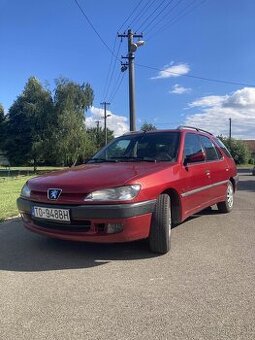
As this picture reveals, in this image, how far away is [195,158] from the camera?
266 inches

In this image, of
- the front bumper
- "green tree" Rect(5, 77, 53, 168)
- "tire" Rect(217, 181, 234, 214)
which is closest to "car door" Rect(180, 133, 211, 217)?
the front bumper

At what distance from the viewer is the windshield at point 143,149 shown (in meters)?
6.42

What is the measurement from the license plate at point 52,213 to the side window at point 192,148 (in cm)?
217

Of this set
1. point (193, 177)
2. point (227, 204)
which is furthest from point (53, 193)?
point (227, 204)

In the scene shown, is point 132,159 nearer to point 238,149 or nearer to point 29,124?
point 29,124

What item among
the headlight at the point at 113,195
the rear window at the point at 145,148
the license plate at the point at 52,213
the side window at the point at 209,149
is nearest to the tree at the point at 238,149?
the side window at the point at 209,149

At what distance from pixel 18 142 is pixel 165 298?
4751cm

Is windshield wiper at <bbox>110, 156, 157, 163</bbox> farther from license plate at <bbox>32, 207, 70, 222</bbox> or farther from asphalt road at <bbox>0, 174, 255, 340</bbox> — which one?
license plate at <bbox>32, 207, 70, 222</bbox>

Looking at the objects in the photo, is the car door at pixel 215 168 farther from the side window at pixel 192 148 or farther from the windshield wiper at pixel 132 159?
the windshield wiper at pixel 132 159

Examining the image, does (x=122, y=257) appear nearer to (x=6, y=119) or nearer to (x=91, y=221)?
(x=91, y=221)

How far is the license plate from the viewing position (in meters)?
5.17

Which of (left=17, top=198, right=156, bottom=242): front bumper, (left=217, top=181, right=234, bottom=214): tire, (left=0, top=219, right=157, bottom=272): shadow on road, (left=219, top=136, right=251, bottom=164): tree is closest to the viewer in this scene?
(left=17, top=198, right=156, bottom=242): front bumper

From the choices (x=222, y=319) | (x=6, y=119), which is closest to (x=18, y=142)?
(x=6, y=119)

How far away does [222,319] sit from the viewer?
Result: 3561 mm
